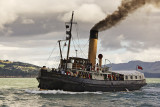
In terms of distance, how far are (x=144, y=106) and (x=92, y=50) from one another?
1945cm

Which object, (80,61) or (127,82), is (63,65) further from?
Result: (127,82)

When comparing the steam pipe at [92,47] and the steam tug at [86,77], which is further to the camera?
the steam pipe at [92,47]

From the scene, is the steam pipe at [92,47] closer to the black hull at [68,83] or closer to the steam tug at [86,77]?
the steam tug at [86,77]

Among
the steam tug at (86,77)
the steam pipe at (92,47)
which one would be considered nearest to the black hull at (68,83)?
the steam tug at (86,77)

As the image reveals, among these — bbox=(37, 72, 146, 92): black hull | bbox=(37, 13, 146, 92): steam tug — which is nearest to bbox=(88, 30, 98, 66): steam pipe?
bbox=(37, 13, 146, 92): steam tug

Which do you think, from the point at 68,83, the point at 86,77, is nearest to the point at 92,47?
the point at 86,77

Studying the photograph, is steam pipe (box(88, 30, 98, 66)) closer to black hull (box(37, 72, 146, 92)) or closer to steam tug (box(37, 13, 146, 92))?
steam tug (box(37, 13, 146, 92))

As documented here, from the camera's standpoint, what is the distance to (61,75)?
3938 cm

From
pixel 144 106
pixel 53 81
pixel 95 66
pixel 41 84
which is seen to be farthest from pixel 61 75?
pixel 144 106

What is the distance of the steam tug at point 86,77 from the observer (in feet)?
130

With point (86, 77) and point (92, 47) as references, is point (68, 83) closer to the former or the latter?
point (86, 77)

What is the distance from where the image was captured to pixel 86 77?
4178cm

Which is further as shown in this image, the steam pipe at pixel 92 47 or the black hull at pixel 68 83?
the steam pipe at pixel 92 47

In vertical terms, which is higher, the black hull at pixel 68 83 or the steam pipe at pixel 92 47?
the steam pipe at pixel 92 47
